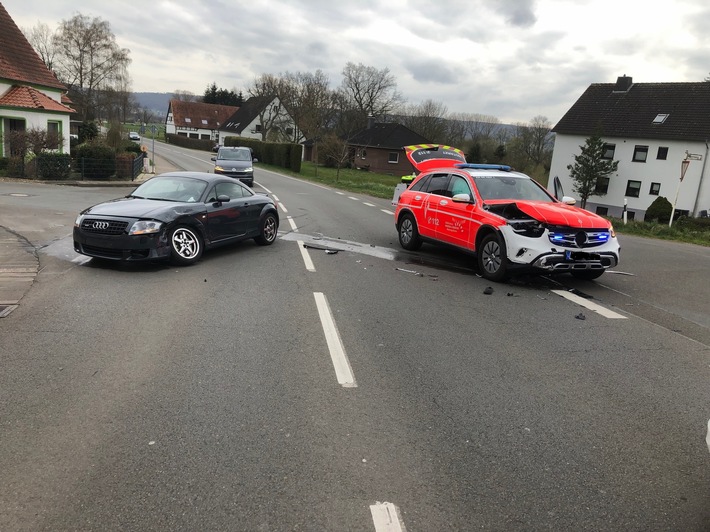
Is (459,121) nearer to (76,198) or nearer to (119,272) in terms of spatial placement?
(76,198)

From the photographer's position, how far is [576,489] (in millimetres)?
3252

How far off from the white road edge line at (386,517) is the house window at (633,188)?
1998 inches

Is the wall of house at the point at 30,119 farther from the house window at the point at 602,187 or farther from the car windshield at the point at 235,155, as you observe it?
the house window at the point at 602,187

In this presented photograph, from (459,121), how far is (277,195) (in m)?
63.0

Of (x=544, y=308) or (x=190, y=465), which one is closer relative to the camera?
(x=190, y=465)

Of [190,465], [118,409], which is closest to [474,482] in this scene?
[190,465]

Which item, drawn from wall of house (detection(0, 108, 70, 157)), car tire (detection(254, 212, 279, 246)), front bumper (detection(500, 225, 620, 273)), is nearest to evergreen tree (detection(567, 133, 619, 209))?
wall of house (detection(0, 108, 70, 157))

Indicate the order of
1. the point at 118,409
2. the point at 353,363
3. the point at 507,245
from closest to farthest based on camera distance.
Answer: the point at 118,409, the point at 353,363, the point at 507,245

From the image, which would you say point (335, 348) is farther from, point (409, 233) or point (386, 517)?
point (409, 233)

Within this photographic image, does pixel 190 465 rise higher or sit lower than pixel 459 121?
lower

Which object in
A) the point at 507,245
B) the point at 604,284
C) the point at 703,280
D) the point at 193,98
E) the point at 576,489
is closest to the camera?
the point at 576,489

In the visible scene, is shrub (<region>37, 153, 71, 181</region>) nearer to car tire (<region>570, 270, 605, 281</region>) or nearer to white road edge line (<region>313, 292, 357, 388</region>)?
white road edge line (<region>313, 292, 357, 388</region>)

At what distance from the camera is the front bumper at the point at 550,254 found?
8320mm

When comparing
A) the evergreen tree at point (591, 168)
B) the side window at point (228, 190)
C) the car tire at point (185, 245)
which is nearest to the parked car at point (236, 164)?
the side window at point (228, 190)
